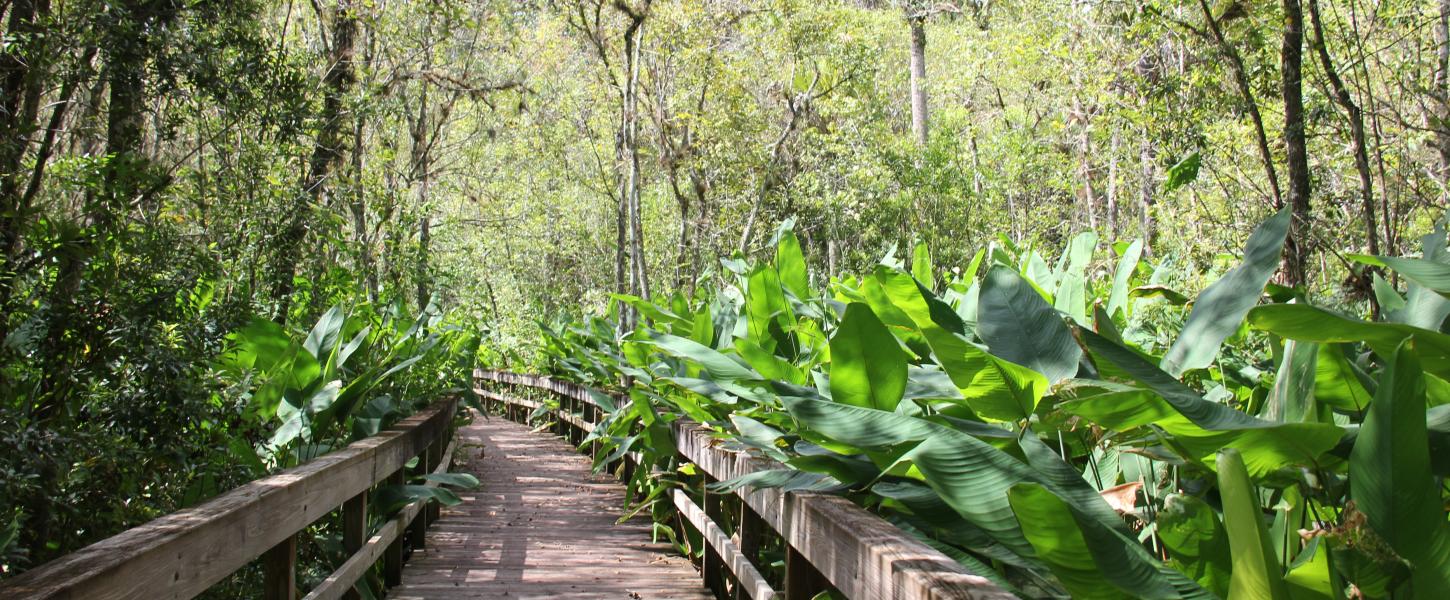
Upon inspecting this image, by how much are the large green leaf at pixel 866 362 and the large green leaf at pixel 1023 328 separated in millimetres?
224

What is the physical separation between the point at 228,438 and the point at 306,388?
0.52 m

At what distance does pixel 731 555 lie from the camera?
3.27 meters

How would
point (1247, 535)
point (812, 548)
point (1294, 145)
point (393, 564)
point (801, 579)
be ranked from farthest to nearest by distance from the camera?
point (1294, 145)
point (393, 564)
point (801, 579)
point (812, 548)
point (1247, 535)

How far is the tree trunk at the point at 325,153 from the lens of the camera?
17.5 feet

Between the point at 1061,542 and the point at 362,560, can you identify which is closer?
the point at 1061,542

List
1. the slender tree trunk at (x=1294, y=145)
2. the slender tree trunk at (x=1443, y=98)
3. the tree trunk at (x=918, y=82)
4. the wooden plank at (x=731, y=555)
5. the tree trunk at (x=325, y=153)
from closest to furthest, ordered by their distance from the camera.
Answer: the wooden plank at (x=731, y=555) → the tree trunk at (x=325, y=153) → the slender tree trunk at (x=1294, y=145) → the slender tree trunk at (x=1443, y=98) → the tree trunk at (x=918, y=82)

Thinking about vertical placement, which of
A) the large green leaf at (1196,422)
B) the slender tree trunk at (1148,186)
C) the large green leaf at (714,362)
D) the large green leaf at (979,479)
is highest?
the slender tree trunk at (1148,186)

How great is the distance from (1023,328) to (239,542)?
1.63 meters

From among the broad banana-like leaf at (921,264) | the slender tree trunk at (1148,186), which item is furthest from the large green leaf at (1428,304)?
the slender tree trunk at (1148,186)

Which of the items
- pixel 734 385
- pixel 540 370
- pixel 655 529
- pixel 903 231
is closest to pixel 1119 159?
pixel 903 231

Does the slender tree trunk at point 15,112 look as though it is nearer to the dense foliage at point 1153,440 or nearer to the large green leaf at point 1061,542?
the dense foliage at point 1153,440

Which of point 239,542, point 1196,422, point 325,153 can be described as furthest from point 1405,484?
point 325,153

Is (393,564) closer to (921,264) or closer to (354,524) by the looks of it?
(354,524)

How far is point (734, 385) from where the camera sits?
2521mm
